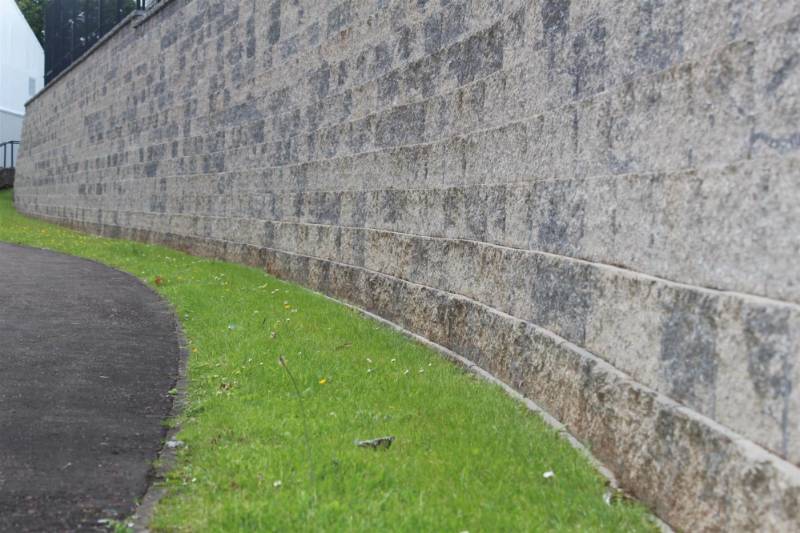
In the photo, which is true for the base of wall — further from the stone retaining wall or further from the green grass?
the stone retaining wall

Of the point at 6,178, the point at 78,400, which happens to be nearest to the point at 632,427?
the point at 78,400

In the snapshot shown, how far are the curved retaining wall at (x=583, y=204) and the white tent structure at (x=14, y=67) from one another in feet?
98.4

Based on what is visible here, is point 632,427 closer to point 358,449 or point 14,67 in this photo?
point 358,449

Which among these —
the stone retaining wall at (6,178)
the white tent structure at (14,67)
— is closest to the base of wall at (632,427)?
the stone retaining wall at (6,178)

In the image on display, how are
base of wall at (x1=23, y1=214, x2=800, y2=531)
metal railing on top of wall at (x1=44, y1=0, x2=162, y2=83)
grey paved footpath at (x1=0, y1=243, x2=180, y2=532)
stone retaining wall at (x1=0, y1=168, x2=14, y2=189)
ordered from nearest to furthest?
1. base of wall at (x1=23, y1=214, x2=800, y2=531)
2. grey paved footpath at (x1=0, y1=243, x2=180, y2=532)
3. metal railing on top of wall at (x1=44, y1=0, x2=162, y2=83)
4. stone retaining wall at (x1=0, y1=168, x2=14, y2=189)

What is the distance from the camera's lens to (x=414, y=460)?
413 centimetres

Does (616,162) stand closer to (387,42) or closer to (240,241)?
(387,42)

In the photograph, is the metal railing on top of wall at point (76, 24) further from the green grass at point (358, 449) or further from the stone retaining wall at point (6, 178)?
the green grass at point (358, 449)

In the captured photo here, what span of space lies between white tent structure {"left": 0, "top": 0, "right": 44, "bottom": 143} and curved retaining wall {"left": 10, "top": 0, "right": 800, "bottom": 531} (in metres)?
30.0

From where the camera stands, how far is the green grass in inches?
136

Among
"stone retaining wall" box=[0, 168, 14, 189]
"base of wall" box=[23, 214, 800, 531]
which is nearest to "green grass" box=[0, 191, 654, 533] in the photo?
"base of wall" box=[23, 214, 800, 531]

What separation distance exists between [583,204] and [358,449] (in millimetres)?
1592

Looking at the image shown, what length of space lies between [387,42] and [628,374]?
4.85 metres

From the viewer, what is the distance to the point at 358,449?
4277 mm
